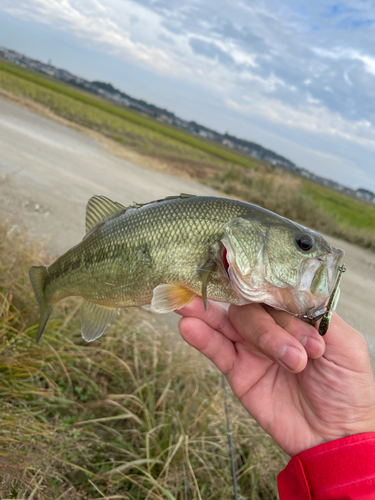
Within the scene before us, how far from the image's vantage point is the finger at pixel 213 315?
90.8 inches

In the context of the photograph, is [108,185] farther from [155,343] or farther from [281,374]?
[281,374]

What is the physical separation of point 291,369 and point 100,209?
151 cm

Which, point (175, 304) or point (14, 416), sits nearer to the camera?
point (175, 304)

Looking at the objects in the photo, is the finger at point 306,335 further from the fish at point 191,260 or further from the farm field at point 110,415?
the farm field at point 110,415

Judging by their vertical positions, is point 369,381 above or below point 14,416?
above

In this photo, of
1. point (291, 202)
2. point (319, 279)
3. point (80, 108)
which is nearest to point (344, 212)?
point (291, 202)

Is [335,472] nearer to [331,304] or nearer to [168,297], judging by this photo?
[331,304]

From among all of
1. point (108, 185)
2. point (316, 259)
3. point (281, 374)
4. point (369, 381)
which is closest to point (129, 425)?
point (281, 374)

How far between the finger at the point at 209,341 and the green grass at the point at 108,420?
95 centimetres

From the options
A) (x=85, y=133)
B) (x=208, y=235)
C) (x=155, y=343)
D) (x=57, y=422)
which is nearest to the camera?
(x=208, y=235)

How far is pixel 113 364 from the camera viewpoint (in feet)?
12.2

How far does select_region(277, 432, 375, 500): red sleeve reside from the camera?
5.67 ft

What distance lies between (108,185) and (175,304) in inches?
379

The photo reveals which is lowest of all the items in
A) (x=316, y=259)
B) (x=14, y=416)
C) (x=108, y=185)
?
(x=14, y=416)
